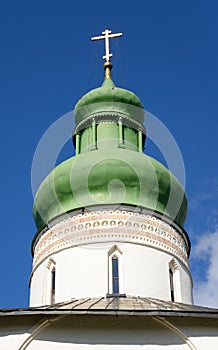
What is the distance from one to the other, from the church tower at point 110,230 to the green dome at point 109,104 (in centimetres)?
117

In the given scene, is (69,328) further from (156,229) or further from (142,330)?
(156,229)

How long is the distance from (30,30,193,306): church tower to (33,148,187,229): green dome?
0.02 meters

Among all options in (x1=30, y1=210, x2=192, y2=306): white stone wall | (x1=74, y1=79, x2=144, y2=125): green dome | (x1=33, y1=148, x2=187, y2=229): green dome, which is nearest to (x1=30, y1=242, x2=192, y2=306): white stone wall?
(x1=30, y1=210, x2=192, y2=306): white stone wall

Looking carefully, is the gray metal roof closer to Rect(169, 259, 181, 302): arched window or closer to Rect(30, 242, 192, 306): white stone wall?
Rect(30, 242, 192, 306): white stone wall

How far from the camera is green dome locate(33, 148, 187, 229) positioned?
13.4 metres

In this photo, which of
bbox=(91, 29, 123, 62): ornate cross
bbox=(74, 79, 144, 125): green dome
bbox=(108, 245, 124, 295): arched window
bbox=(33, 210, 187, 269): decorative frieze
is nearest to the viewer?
bbox=(108, 245, 124, 295): arched window

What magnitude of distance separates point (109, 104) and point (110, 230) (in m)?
3.54

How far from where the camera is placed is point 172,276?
13.4 m

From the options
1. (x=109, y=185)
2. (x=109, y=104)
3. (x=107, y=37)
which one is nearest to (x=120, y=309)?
(x=109, y=185)

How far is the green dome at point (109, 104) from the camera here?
15484 mm

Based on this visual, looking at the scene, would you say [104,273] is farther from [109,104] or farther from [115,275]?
[109,104]

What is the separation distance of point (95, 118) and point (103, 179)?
7.96 ft

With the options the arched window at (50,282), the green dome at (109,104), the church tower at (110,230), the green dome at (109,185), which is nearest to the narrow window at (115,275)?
Result: the church tower at (110,230)

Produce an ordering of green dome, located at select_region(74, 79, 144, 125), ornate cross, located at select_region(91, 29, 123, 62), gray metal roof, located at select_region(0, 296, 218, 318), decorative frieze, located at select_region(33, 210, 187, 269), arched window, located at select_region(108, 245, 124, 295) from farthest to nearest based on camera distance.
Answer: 1. ornate cross, located at select_region(91, 29, 123, 62)
2. green dome, located at select_region(74, 79, 144, 125)
3. decorative frieze, located at select_region(33, 210, 187, 269)
4. arched window, located at select_region(108, 245, 124, 295)
5. gray metal roof, located at select_region(0, 296, 218, 318)
